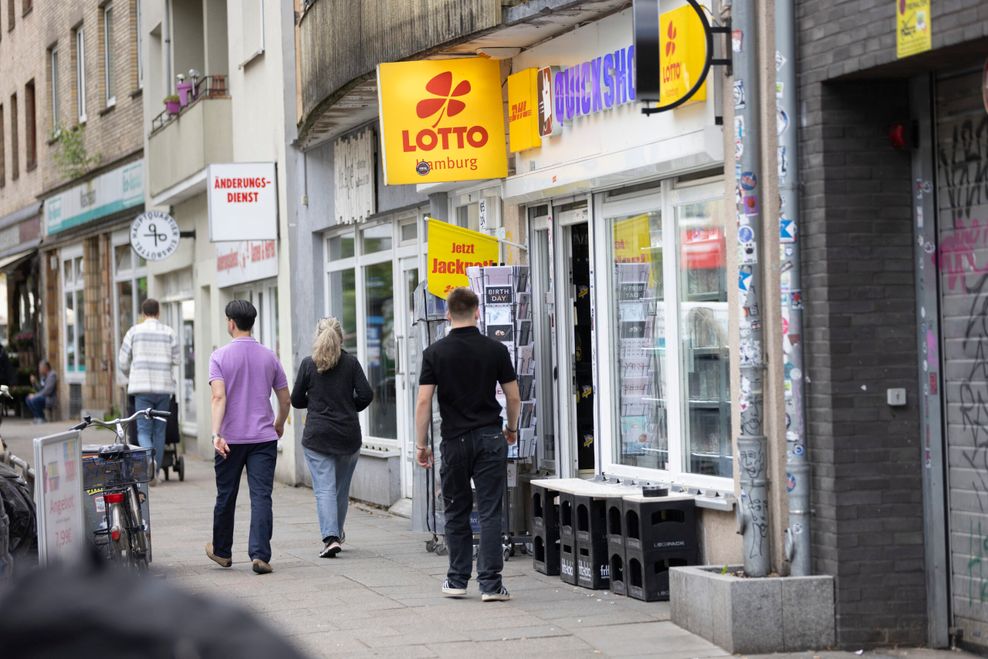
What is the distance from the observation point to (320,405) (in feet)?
36.3

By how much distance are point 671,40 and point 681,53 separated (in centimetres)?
17

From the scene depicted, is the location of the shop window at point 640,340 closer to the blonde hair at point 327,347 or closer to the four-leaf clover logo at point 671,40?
the four-leaf clover logo at point 671,40

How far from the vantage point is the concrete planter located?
23.4 ft

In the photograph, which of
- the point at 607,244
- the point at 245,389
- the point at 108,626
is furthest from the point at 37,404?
the point at 108,626

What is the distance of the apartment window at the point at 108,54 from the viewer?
2803 centimetres

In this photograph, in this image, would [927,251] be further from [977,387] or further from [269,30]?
[269,30]

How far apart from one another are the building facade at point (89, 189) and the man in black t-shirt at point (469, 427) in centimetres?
1749

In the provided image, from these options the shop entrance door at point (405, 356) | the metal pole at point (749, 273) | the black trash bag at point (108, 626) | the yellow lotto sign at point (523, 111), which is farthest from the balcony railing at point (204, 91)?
the black trash bag at point (108, 626)

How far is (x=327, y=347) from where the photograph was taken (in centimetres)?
1087

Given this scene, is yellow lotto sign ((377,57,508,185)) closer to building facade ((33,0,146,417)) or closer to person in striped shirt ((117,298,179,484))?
person in striped shirt ((117,298,179,484))

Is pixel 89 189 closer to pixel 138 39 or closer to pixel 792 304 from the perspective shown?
pixel 138 39

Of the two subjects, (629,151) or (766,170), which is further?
(629,151)

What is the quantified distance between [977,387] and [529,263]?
15.5 feet

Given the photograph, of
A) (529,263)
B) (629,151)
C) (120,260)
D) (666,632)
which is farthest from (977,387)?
(120,260)
